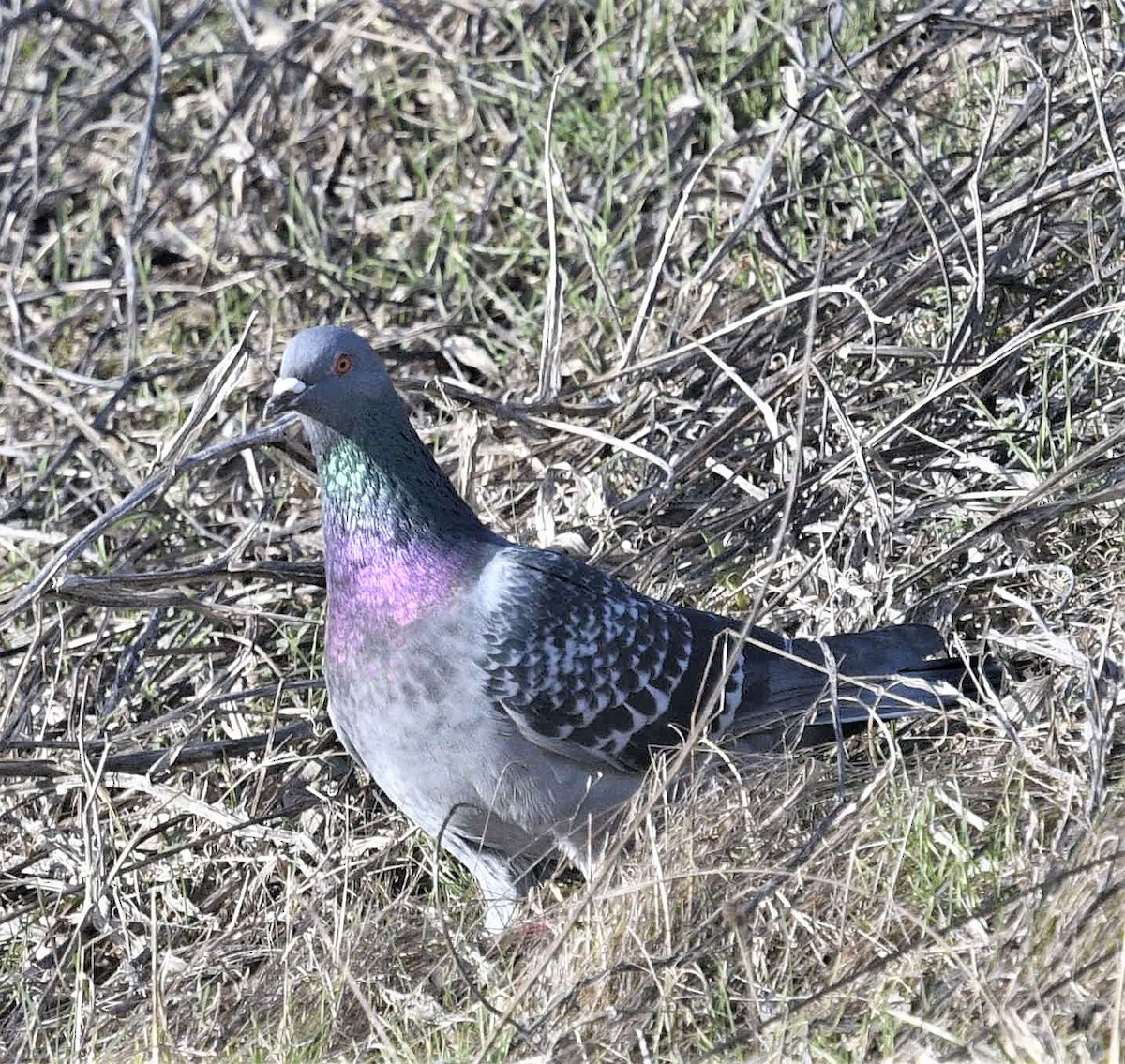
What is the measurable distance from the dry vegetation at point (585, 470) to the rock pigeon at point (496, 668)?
0.16 metres

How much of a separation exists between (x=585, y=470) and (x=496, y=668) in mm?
1301

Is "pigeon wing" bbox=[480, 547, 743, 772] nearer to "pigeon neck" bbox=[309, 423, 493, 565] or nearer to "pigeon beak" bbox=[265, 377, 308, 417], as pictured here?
"pigeon neck" bbox=[309, 423, 493, 565]

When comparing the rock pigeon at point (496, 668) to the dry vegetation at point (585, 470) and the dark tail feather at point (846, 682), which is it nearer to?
the dark tail feather at point (846, 682)

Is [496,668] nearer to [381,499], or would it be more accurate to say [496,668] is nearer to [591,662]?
[591,662]

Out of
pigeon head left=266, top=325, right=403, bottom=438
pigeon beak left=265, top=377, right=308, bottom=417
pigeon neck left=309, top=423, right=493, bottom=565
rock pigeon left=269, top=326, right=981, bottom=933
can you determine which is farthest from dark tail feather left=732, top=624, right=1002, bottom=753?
pigeon beak left=265, top=377, right=308, bottom=417

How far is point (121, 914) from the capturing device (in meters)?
3.83

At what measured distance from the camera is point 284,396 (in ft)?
11.6

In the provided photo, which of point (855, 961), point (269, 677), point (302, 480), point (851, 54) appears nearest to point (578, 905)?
point (855, 961)

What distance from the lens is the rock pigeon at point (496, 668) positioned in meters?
3.48

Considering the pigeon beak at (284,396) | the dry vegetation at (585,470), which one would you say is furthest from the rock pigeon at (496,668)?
the dry vegetation at (585,470)

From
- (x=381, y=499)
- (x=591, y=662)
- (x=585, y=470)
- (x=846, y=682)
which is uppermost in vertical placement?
(x=381, y=499)

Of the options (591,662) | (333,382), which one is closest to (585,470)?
(591,662)

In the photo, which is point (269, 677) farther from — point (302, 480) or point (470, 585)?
point (470, 585)

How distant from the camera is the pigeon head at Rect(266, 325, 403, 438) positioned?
→ 140 inches
